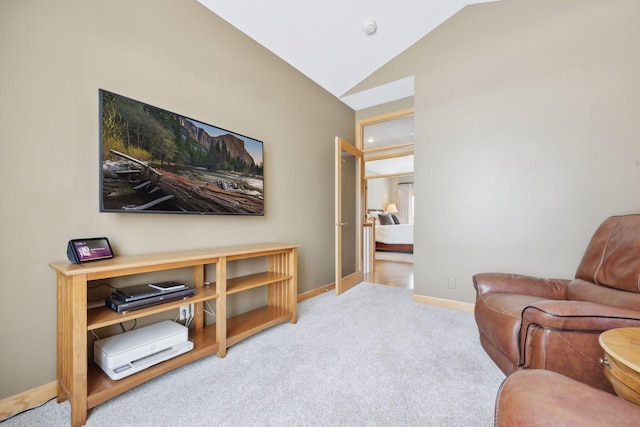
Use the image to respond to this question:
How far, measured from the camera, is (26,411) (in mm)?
1320

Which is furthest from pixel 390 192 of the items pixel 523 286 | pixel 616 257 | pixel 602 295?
pixel 602 295

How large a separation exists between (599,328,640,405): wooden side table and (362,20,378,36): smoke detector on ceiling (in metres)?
3.17

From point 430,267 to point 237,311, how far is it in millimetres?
2181

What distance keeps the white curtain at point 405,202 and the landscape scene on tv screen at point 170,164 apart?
7.66 m

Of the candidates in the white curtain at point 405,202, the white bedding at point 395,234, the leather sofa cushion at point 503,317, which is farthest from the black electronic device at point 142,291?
the white curtain at point 405,202

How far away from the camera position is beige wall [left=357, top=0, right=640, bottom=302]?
2.19 metres

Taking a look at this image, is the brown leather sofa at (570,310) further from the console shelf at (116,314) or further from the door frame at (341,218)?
the console shelf at (116,314)

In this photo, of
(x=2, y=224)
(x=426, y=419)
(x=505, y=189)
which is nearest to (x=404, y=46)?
(x=505, y=189)

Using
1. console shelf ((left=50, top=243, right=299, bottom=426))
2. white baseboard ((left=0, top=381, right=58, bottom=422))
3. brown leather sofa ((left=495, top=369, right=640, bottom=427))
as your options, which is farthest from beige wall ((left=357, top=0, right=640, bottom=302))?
white baseboard ((left=0, top=381, right=58, bottom=422))

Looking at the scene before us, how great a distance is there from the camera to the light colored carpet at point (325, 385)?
127 cm

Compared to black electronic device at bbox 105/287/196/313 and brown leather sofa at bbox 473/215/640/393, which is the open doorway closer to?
brown leather sofa at bbox 473/215/640/393

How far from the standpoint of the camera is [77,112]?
1508 millimetres

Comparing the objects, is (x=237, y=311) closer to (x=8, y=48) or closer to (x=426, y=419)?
(x=426, y=419)

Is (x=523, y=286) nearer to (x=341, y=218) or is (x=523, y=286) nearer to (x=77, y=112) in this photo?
(x=341, y=218)
